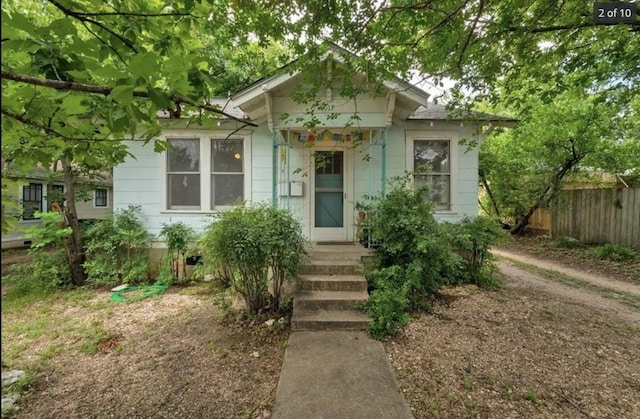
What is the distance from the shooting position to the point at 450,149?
6.71m

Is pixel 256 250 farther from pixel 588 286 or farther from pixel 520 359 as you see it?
pixel 588 286

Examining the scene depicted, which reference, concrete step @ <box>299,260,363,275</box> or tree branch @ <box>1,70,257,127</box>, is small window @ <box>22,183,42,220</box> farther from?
tree branch @ <box>1,70,257,127</box>

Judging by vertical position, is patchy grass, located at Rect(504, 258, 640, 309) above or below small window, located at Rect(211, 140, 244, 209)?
below

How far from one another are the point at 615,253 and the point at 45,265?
13.6 metres

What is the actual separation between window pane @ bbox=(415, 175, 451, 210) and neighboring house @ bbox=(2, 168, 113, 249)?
717 centimetres

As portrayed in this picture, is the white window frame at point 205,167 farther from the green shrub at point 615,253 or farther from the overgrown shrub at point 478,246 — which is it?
the green shrub at point 615,253

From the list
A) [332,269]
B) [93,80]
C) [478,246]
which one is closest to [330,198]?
[332,269]

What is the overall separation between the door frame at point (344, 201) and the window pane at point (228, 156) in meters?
1.52

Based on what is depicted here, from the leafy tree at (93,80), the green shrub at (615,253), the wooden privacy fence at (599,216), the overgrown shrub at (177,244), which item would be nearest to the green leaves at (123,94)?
the leafy tree at (93,80)

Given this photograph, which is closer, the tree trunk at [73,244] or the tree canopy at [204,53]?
the tree canopy at [204,53]

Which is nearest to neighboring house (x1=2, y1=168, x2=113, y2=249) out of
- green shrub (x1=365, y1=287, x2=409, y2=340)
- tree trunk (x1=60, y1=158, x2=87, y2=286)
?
tree trunk (x1=60, y1=158, x2=87, y2=286)

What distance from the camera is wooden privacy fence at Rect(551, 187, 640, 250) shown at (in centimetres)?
852

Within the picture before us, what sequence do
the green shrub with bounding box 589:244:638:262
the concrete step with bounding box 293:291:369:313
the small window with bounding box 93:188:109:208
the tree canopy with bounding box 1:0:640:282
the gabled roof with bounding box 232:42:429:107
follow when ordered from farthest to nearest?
1. the small window with bounding box 93:188:109:208
2. the green shrub with bounding box 589:244:638:262
3. the gabled roof with bounding box 232:42:429:107
4. the concrete step with bounding box 293:291:369:313
5. the tree canopy with bounding box 1:0:640:282

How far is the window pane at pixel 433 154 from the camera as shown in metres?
6.77
